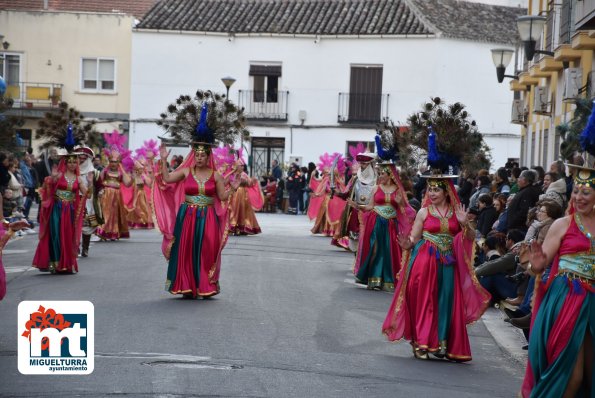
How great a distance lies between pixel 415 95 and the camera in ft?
155

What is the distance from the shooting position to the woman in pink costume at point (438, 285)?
37.4 ft

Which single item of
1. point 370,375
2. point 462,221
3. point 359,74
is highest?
point 359,74

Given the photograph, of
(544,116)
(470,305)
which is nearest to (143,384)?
(470,305)

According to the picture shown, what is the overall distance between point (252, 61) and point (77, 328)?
3904cm

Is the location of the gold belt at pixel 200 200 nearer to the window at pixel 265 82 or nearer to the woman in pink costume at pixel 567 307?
the woman in pink costume at pixel 567 307

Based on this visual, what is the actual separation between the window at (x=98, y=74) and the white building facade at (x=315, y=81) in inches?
57.5

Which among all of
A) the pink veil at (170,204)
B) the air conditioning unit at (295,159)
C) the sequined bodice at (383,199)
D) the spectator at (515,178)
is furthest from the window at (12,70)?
the pink veil at (170,204)

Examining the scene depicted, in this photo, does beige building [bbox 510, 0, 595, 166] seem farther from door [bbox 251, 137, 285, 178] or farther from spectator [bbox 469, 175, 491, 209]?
door [bbox 251, 137, 285, 178]

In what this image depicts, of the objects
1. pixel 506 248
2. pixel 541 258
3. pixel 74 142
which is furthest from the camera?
pixel 74 142

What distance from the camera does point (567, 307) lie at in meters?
8.34

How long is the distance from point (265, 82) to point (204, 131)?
3455 cm

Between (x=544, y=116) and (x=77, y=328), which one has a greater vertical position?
(x=544, y=116)

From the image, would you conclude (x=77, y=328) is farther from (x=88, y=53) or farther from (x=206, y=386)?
(x=88, y=53)

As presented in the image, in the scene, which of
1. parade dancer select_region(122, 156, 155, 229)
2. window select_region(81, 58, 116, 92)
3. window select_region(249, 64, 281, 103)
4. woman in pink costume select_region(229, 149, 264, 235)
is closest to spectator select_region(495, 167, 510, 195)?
woman in pink costume select_region(229, 149, 264, 235)
